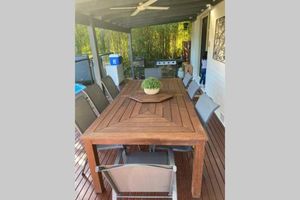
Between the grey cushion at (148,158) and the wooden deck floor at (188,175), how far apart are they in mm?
415

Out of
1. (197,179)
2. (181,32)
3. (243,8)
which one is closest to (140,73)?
(181,32)

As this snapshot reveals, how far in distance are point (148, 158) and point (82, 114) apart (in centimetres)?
97

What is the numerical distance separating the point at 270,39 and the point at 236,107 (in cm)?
45

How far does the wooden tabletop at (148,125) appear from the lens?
1.64m

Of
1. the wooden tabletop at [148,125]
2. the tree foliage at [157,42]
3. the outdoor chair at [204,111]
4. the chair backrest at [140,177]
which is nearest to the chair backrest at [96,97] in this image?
the wooden tabletop at [148,125]

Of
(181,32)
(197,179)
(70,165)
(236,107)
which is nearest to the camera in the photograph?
(70,165)

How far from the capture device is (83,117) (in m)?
2.19

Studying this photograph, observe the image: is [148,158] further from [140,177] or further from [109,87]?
[109,87]

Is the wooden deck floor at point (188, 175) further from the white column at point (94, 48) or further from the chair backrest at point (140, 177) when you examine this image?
the white column at point (94, 48)

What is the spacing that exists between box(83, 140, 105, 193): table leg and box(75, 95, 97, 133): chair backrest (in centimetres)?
36

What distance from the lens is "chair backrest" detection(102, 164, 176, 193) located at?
4.16ft

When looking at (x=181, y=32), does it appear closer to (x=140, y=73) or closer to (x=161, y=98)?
(x=140, y=73)

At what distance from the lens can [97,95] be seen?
2783 millimetres

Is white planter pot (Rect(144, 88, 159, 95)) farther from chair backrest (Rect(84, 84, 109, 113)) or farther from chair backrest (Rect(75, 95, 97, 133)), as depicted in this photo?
chair backrest (Rect(75, 95, 97, 133))
